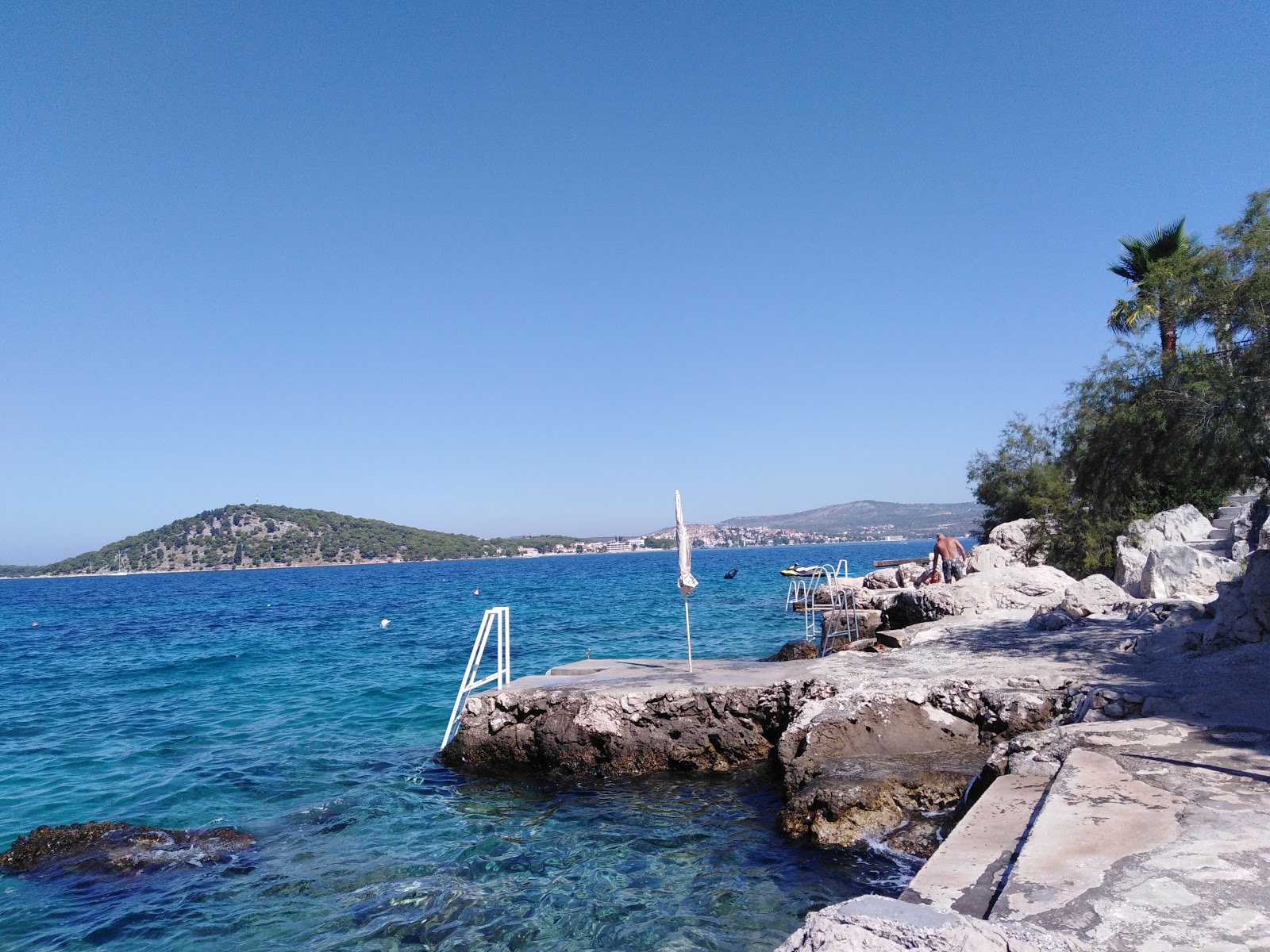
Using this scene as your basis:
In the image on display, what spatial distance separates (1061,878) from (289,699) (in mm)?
16828

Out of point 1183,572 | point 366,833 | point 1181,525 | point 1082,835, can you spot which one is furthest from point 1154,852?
point 1181,525

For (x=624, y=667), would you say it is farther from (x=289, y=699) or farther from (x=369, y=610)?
(x=369, y=610)

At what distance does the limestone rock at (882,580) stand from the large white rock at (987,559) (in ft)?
19.6

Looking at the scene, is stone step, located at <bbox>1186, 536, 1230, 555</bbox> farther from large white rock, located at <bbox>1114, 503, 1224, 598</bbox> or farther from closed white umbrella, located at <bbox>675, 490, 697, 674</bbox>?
closed white umbrella, located at <bbox>675, 490, 697, 674</bbox>

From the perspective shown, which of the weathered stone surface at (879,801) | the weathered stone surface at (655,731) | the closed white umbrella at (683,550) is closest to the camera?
the weathered stone surface at (879,801)

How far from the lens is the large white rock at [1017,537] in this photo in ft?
83.7

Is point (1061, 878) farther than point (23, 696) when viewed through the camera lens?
No

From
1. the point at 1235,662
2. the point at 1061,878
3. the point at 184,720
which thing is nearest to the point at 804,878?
the point at 1061,878

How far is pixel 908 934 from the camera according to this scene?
10.2ft

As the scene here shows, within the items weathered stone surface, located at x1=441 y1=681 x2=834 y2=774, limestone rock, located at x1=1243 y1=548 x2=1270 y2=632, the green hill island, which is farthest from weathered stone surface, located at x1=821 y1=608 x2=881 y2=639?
the green hill island

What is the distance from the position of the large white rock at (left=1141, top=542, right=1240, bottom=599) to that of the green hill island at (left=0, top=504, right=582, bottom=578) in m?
153

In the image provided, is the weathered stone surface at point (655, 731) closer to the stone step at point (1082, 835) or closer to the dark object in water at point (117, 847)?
the dark object in water at point (117, 847)

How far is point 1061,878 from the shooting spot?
4.20m

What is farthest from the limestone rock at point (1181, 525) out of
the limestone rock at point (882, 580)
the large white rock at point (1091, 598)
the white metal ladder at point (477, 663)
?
the white metal ladder at point (477, 663)
